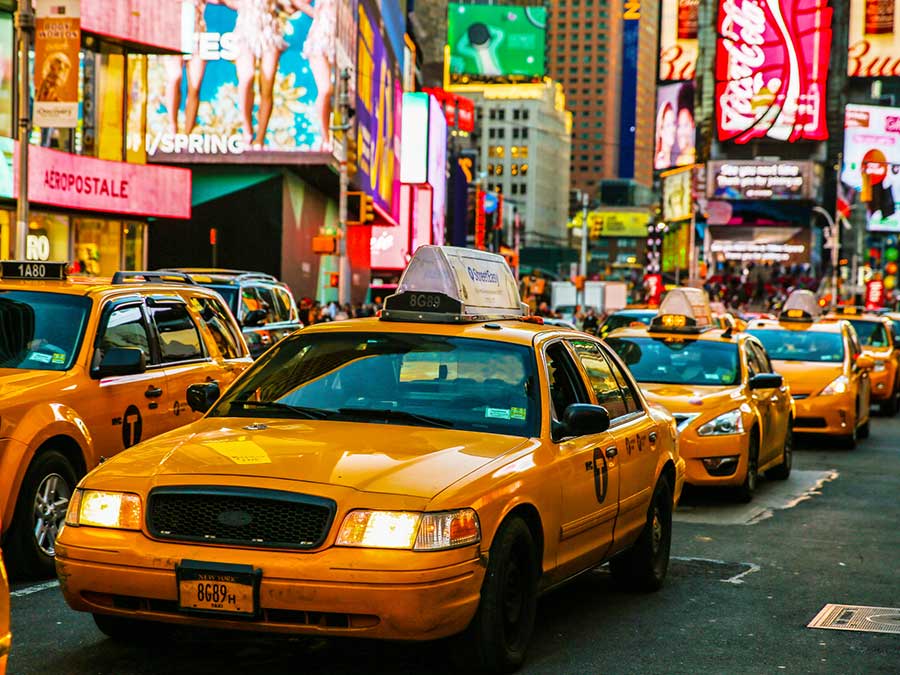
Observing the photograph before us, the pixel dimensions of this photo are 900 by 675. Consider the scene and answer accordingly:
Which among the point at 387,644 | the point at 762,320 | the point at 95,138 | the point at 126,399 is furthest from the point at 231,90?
the point at 387,644

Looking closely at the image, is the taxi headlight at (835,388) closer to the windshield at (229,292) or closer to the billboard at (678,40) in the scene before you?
the windshield at (229,292)

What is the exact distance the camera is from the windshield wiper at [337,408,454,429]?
6.73m

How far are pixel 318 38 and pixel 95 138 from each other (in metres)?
11.0

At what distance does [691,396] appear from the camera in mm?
12789

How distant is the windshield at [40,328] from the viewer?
879cm

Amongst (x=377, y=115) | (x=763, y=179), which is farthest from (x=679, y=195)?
(x=377, y=115)

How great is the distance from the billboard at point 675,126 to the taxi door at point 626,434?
111m

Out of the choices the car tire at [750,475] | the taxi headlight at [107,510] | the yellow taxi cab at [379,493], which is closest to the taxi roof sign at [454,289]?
the yellow taxi cab at [379,493]

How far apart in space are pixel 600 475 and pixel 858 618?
5.64ft

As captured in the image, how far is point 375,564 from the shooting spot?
218 inches

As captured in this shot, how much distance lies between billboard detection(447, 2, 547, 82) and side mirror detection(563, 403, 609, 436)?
174 m

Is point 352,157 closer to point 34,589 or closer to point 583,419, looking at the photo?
point 34,589

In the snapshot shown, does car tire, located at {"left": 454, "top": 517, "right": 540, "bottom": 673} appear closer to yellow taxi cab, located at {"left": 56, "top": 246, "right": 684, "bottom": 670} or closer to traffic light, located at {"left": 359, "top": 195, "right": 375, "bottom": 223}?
yellow taxi cab, located at {"left": 56, "top": 246, "right": 684, "bottom": 670}

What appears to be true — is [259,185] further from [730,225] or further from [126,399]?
[730,225]
